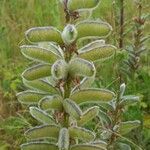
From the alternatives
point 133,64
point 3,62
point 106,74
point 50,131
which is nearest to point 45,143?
point 50,131

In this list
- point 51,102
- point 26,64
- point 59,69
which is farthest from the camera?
point 26,64

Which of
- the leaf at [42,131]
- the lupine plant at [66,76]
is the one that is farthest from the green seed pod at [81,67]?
the leaf at [42,131]

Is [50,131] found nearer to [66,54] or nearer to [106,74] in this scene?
[66,54]

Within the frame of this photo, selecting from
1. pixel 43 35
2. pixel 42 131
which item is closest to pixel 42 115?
pixel 42 131

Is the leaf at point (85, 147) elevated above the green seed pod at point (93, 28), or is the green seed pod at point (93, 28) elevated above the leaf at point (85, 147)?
the green seed pod at point (93, 28)

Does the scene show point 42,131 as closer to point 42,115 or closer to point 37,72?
point 42,115

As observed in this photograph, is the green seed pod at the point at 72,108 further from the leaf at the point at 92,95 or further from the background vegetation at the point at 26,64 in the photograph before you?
the background vegetation at the point at 26,64
